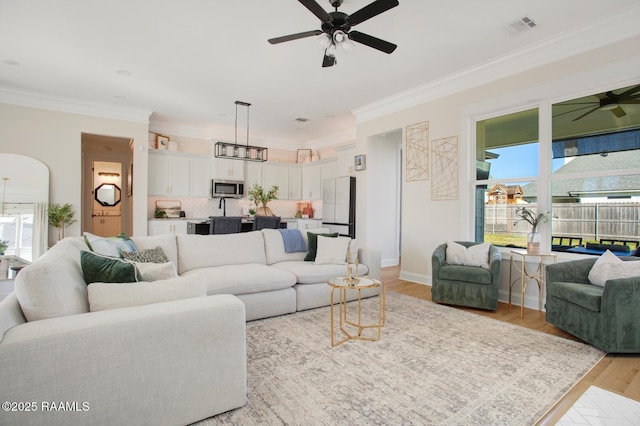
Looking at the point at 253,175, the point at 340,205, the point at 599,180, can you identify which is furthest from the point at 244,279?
the point at 253,175

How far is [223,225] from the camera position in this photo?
552 centimetres

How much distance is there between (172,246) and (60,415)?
2.30 m

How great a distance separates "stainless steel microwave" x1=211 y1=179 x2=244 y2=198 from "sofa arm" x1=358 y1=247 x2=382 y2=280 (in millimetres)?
4176

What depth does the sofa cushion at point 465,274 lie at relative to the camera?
11.8 ft

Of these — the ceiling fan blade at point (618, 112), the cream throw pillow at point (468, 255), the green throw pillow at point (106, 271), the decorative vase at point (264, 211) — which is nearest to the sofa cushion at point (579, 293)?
the cream throw pillow at point (468, 255)

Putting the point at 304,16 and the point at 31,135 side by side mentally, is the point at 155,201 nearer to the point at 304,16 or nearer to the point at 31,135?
the point at 31,135

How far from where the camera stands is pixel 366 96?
17.1ft

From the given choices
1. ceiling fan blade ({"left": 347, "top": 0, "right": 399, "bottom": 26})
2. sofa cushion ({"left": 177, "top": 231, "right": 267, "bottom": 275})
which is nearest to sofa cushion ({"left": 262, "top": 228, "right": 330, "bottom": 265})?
sofa cushion ({"left": 177, "top": 231, "right": 267, "bottom": 275})

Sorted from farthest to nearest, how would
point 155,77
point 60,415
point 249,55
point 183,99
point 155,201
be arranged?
point 155,201
point 183,99
point 155,77
point 249,55
point 60,415

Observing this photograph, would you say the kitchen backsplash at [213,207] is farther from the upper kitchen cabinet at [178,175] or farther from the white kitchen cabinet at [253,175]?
the white kitchen cabinet at [253,175]

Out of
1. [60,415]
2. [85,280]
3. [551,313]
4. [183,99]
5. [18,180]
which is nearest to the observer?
[60,415]

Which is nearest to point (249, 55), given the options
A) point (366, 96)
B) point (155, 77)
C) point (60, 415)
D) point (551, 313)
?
point (155, 77)

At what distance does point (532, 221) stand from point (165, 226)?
6.21m

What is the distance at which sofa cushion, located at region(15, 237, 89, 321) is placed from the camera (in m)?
1.47
